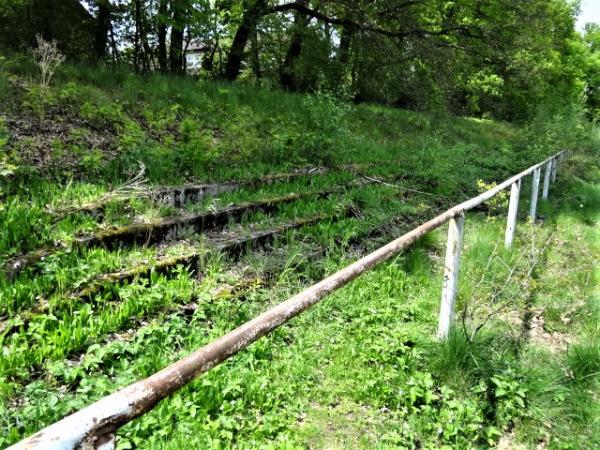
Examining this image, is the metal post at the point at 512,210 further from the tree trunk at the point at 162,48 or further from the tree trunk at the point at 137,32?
the tree trunk at the point at 162,48

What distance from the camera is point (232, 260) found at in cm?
467

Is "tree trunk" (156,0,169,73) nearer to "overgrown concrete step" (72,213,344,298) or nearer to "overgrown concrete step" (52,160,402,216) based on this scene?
"overgrown concrete step" (52,160,402,216)

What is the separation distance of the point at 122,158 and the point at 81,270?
113 inches

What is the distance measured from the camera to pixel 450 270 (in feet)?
10.5

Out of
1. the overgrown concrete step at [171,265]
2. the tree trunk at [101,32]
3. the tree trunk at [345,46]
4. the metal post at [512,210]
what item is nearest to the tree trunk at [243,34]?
the tree trunk at [345,46]

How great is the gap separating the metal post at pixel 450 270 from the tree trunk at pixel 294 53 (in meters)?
12.0

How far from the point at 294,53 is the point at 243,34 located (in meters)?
1.84

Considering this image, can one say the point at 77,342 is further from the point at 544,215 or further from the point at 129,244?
the point at 544,215

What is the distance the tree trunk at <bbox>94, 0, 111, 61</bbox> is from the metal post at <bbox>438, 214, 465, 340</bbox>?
11.1 m

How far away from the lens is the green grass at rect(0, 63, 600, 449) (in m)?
2.60

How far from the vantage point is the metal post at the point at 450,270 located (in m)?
3.13

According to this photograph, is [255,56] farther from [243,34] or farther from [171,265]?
[171,265]

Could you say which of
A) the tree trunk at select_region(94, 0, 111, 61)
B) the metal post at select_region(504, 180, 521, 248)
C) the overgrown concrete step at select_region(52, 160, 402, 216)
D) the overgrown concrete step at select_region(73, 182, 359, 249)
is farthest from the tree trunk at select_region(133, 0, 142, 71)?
the metal post at select_region(504, 180, 521, 248)

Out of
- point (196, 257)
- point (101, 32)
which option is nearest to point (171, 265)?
point (196, 257)
